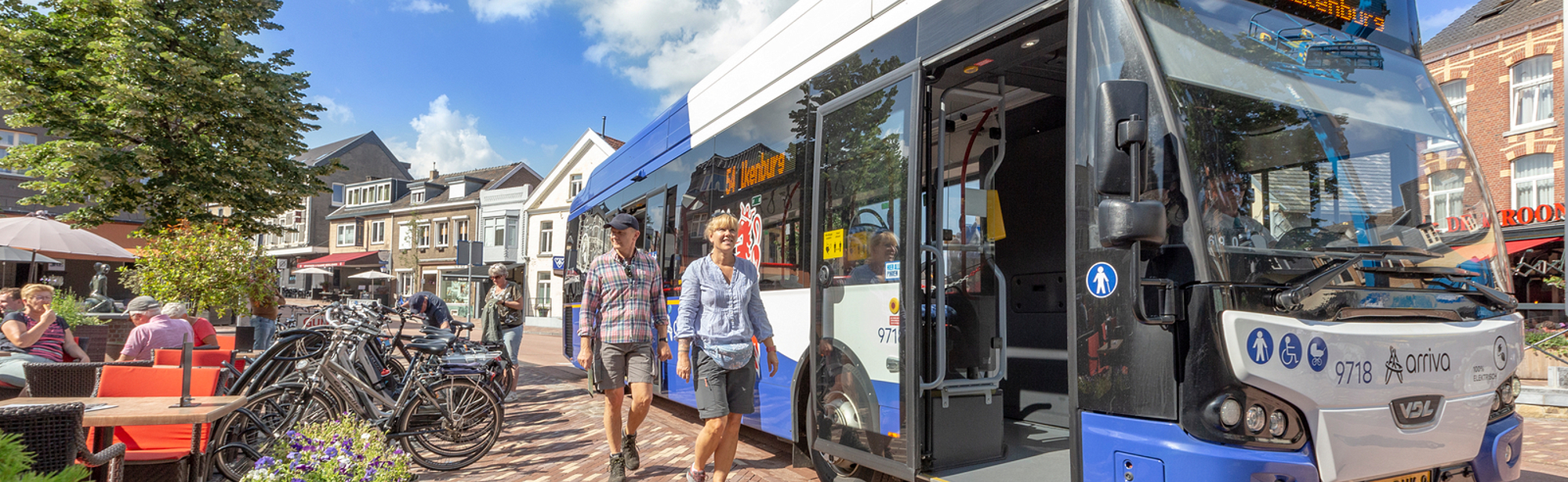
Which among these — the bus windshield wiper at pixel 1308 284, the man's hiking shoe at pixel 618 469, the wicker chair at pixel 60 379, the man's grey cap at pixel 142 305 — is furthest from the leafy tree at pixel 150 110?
the bus windshield wiper at pixel 1308 284

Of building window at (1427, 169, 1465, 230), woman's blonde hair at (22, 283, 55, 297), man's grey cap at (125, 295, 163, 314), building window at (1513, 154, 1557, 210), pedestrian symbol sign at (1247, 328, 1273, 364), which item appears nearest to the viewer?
pedestrian symbol sign at (1247, 328, 1273, 364)

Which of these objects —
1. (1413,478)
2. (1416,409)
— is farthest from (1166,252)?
(1413,478)

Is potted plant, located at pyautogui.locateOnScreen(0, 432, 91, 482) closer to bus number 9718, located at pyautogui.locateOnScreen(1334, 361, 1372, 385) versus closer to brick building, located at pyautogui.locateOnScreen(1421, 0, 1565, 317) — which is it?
bus number 9718, located at pyautogui.locateOnScreen(1334, 361, 1372, 385)

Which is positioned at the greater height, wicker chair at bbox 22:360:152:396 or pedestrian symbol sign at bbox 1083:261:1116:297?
pedestrian symbol sign at bbox 1083:261:1116:297

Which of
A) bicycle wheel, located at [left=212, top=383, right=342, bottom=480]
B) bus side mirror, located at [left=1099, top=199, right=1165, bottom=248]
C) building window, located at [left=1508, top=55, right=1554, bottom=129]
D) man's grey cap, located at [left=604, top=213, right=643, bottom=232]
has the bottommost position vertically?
bicycle wheel, located at [left=212, top=383, right=342, bottom=480]

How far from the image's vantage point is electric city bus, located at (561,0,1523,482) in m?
2.81

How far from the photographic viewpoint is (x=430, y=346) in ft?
20.1

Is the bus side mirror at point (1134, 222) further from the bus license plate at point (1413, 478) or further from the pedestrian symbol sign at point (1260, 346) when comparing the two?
the bus license plate at point (1413, 478)

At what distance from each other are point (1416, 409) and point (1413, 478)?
0.89ft

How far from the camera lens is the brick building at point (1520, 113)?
634 inches

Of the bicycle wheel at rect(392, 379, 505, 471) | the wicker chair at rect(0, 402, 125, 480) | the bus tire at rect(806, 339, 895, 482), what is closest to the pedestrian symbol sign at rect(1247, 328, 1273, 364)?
the bus tire at rect(806, 339, 895, 482)

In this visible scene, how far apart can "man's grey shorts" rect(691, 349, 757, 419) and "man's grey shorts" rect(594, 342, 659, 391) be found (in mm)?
588

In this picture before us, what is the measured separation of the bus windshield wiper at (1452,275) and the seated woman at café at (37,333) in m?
8.85

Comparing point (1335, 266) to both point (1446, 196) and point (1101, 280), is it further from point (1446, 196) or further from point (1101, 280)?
point (1446, 196)
